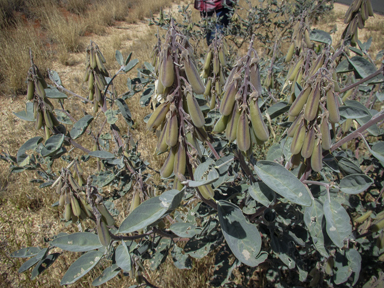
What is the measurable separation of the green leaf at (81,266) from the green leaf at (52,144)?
2.02ft

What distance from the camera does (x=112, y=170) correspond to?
1686 millimetres

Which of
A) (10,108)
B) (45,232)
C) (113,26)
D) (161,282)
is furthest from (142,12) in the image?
(161,282)

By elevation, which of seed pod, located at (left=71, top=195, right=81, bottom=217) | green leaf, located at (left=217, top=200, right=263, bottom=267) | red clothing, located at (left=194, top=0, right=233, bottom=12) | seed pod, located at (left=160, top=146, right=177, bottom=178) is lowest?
seed pod, located at (left=71, top=195, right=81, bottom=217)

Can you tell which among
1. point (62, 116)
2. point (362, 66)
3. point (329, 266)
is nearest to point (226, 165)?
point (362, 66)

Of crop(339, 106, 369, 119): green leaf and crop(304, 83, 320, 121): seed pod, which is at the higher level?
crop(304, 83, 320, 121): seed pod

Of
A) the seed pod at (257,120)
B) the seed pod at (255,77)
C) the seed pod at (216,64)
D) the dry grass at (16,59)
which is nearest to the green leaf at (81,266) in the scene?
the seed pod at (257,120)

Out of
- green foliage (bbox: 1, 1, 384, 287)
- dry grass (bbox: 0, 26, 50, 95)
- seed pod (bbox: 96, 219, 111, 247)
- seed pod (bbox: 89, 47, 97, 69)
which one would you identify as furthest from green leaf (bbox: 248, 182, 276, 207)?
dry grass (bbox: 0, 26, 50, 95)

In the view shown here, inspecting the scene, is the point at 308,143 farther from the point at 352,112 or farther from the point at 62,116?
the point at 62,116

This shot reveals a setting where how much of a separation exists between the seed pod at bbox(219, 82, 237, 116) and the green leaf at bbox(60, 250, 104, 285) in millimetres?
768

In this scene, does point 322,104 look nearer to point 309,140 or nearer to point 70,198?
point 309,140

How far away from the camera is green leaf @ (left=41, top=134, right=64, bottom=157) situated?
132 centimetres

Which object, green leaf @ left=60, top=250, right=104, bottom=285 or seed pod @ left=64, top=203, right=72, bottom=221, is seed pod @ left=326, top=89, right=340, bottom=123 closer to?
green leaf @ left=60, top=250, right=104, bottom=285

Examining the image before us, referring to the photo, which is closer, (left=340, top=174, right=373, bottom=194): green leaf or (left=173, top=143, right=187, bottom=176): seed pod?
(left=173, top=143, right=187, bottom=176): seed pod

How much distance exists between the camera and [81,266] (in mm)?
1001
